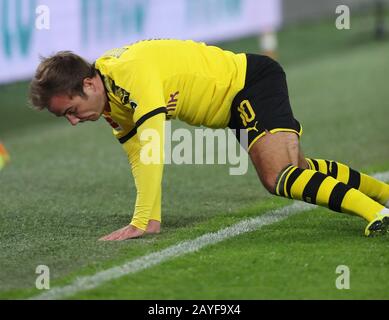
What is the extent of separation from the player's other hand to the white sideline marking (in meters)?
0.23

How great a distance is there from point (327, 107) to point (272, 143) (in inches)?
225

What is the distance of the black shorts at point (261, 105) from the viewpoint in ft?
17.1

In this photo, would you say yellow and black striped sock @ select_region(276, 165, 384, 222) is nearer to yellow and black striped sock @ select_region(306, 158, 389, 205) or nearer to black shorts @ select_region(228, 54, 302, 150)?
black shorts @ select_region(228, 54, 302, 150)

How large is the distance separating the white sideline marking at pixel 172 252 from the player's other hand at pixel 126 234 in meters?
0.23

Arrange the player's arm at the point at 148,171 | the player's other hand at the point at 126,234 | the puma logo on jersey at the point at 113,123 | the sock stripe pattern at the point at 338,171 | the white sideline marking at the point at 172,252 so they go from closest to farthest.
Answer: the white sideline marking at the point at 172,252
the player's arm at the point at 148,171
the player's other hand at the point at 126,234
the puma logo on jersey at the point at 113,123
the sock stripe pattern at the point at 338,171

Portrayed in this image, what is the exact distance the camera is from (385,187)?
17.9 feet

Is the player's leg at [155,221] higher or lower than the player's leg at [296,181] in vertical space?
lower

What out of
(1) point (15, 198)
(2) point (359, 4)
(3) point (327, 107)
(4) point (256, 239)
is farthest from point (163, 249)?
(2) point (359, 4)

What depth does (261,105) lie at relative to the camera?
525cm

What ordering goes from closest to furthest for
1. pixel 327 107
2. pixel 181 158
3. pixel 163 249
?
pixel 163 249, pixel 181 158, pixel 327 107

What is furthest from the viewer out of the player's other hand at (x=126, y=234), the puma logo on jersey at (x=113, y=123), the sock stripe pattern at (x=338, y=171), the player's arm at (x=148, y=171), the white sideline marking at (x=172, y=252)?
the sock stripe pattern at (x=338, y=171)

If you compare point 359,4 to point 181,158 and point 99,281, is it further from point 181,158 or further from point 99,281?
point 99,281

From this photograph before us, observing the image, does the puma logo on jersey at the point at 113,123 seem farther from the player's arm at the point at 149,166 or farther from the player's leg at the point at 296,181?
the player's leg at the point at 296,181

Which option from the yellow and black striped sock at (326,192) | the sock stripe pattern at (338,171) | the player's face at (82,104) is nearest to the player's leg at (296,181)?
the yellow and black striped sock at (326,192)
